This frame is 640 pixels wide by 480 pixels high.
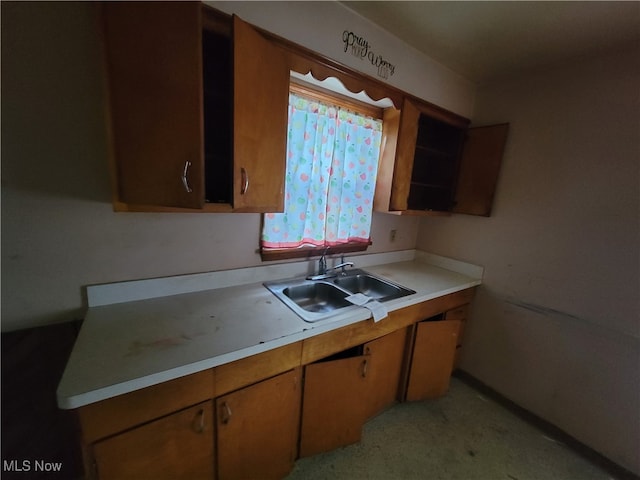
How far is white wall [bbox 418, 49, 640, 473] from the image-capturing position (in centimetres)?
138

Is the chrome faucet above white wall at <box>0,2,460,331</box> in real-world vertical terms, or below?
below

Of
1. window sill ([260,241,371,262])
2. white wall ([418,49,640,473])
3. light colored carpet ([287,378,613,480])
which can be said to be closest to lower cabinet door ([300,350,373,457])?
light colored carpet ([287,378,613,480])

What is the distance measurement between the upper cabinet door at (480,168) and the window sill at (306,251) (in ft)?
2.72

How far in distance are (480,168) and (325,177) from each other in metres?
1.19

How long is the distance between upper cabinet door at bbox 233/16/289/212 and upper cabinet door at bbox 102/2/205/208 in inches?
6.3

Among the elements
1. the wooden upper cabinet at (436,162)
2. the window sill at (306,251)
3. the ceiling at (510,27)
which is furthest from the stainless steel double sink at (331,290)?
the ceiling at (510,27)

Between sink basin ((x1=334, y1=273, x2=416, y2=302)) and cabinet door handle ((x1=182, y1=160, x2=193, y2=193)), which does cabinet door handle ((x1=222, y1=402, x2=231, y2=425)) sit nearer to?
cabinet door handle ((x1=182, y1=160, x2=193, y2=193))

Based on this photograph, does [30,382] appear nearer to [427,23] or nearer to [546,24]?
[427,23]

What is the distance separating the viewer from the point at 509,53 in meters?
1.51

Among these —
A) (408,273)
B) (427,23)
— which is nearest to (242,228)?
(408,273)

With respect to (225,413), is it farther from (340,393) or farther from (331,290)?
(331,290)

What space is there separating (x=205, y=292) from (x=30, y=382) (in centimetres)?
69

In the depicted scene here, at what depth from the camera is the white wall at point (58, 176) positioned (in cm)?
90

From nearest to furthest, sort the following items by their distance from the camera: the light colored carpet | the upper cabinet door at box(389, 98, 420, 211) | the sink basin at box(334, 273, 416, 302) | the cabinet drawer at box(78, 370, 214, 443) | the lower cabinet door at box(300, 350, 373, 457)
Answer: the cabinet drawer at box(78, 370, 214, 443)
the lower cabinet door at box(300, 350, 373, 457)
the light colored carpet
the upper cabinet door at box(389, 98, 420, 211)
the sink basin at box(334, 273, 416, 302)
